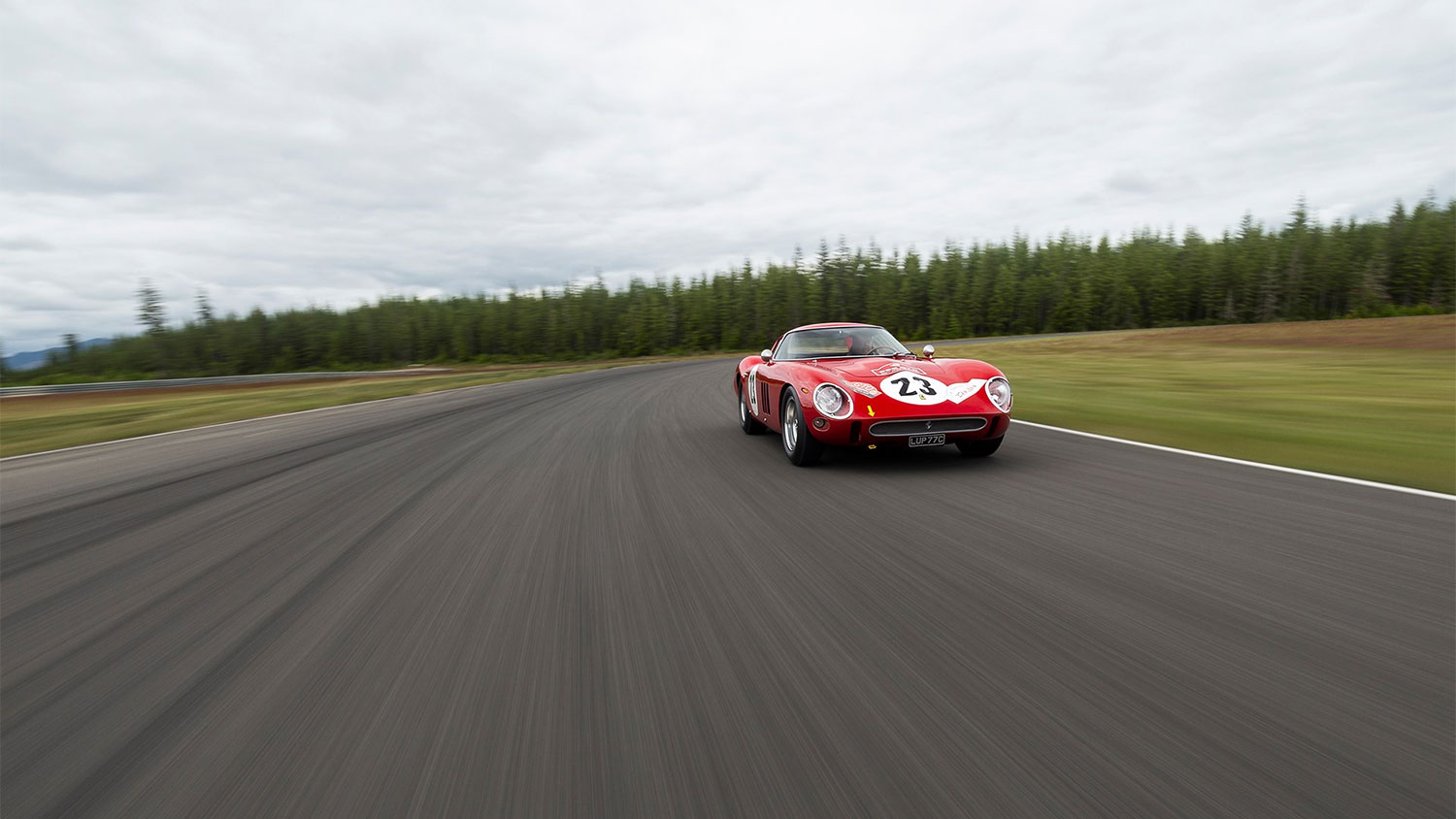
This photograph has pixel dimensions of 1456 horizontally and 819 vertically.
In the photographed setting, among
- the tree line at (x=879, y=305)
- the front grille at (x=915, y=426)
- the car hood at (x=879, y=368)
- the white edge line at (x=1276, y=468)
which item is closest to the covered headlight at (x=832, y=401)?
the car hood at (x=879, y=368)

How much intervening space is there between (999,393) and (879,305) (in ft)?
329

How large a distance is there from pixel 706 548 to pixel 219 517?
3930mm

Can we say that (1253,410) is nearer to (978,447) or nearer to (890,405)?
(978,447)

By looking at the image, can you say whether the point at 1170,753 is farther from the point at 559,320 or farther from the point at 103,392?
the point at 559,320

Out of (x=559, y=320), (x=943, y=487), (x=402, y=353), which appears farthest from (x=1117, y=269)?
(x=943, y=487)

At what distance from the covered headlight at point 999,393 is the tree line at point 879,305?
89.0 metres

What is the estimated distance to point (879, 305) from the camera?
103750mm

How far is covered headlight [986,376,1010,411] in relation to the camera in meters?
6.37

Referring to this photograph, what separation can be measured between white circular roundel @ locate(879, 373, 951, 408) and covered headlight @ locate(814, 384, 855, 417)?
0.32 m

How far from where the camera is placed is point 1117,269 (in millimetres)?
99562

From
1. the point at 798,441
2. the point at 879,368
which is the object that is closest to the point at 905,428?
the point at 879,368

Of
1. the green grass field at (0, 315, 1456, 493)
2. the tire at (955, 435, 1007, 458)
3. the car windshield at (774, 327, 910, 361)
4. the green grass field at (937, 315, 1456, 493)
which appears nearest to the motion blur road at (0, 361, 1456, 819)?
the tire at (955, 435, 1007, 458)

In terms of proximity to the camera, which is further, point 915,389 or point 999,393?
point 999,393

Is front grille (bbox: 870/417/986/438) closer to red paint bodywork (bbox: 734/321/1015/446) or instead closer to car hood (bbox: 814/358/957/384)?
red paint bodywork (bbox: 734/321/1015/446)
